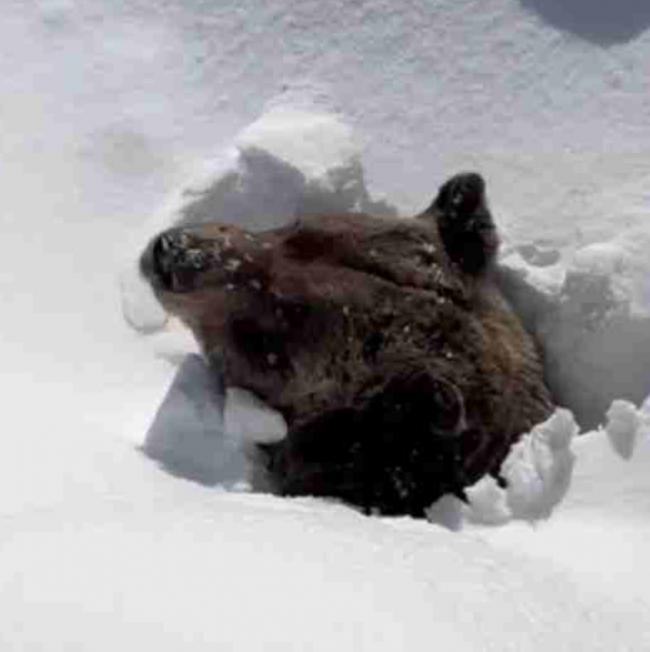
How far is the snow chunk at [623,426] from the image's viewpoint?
5457 millimetres

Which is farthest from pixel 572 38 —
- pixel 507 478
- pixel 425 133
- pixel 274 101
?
pixel 507 478

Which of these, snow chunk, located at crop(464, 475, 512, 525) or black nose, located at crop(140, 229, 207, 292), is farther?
black nose, located at crop(140, 229, 207, 292)

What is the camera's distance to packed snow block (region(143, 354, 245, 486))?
220 inches

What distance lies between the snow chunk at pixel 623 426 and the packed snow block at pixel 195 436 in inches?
46.6

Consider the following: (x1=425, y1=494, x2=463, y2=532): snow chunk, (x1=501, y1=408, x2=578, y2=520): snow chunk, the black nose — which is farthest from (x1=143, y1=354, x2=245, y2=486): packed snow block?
(x1=501, y1=408, x2=578, y2=520): snow chunk

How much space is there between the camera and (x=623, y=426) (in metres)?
5.48

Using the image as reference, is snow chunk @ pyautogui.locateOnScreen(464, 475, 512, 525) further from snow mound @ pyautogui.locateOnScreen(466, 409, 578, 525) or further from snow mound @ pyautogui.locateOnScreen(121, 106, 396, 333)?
snow mound @ pyautogui.locateOnScreen(121, 106, 396, 333)

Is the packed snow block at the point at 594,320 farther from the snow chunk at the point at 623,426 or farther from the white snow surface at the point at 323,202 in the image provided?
the snow chunk at the point at 623,426

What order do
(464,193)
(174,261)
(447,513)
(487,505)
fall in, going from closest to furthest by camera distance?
(487,505), (447,513), (174,261), (464,193)

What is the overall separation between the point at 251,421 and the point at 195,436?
24 centimetres

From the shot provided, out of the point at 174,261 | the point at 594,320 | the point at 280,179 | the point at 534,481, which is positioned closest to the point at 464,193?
the point at 594,320

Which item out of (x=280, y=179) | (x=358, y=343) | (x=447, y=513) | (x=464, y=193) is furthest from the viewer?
(x=280, y=179)

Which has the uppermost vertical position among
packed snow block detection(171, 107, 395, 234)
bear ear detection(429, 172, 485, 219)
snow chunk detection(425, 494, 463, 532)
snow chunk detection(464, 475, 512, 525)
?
bear ear detection(429, 172, 485, 219)

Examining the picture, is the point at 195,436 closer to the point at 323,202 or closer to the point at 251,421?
the point at 251,421
